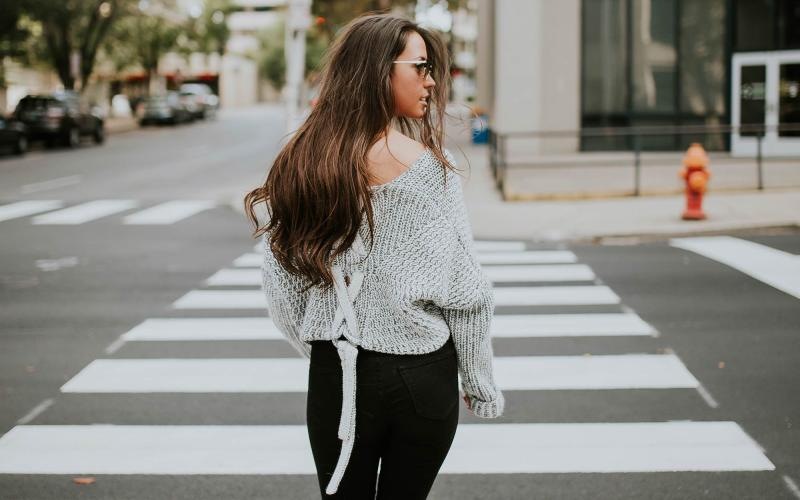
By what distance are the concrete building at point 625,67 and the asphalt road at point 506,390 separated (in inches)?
566

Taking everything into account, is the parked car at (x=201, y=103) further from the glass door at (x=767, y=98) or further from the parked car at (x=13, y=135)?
the glass door at (x=767, y=98)

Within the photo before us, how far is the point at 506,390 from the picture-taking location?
19.6 ft

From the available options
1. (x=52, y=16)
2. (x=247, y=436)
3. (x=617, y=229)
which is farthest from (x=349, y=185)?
(x=52, y=16)

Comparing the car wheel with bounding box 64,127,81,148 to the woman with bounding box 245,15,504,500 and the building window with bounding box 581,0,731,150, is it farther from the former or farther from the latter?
the woman with bounding box 245,15,504,500

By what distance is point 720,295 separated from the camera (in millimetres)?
8742

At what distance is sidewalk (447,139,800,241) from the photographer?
499 inches

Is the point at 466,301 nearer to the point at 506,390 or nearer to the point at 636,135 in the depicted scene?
the point at 506,390

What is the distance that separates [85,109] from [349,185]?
35698mm

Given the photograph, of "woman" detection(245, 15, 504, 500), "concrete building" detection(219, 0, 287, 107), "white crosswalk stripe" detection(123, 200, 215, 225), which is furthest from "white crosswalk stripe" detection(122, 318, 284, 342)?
"concrete building" detection(219, 0, 287, 107)

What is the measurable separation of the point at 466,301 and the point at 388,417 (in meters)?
0.36

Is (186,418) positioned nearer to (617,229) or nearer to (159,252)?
(159,252)

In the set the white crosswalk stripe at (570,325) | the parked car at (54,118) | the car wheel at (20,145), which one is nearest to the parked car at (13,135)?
the car wheel at (20,145)

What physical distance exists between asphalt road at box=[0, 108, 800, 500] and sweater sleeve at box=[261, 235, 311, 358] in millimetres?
1933

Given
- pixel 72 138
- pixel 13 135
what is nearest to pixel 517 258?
pixel 13 135
